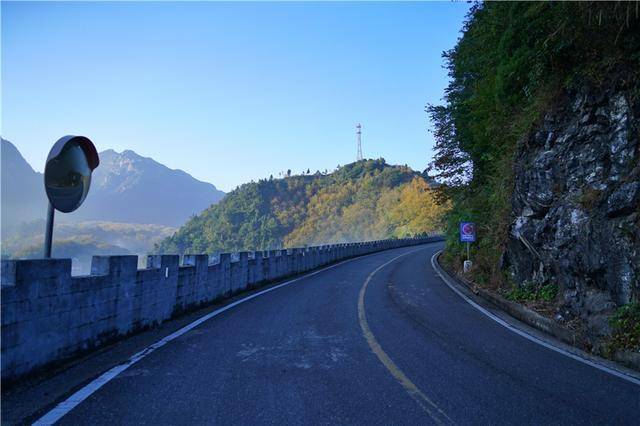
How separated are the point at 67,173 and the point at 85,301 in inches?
72.3

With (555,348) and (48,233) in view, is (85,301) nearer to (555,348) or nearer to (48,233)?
(48,233)

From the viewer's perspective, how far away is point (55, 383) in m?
4.45

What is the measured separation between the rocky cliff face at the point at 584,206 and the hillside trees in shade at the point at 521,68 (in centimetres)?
64

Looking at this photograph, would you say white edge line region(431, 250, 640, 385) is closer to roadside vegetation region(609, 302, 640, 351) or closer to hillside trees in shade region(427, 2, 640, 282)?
roadside vegetation region(609, 302, 640, 351)

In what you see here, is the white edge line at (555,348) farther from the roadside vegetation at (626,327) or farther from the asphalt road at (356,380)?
the roadside vegetation at (626,327)

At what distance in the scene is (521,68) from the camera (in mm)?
11117

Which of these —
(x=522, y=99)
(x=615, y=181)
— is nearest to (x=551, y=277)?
(x=615, y=181)

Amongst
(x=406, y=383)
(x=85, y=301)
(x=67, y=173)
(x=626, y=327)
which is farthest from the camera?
(x=626, y=327)

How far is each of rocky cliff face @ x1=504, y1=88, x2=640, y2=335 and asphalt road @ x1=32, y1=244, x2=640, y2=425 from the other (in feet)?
5.70

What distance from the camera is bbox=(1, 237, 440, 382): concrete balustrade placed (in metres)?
4.36

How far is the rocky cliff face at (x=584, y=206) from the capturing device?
673 cm

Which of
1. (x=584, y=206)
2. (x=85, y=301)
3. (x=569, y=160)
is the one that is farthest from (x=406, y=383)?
(x=569, y=160)

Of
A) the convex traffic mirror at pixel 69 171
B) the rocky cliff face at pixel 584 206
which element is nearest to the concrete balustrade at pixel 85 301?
the convex traffic mirror at pixel 69 171

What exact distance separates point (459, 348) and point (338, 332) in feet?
6.73
